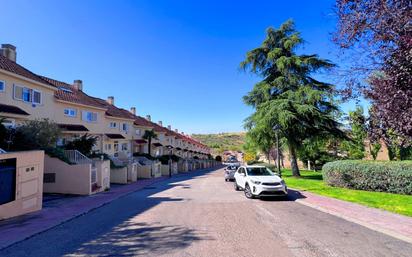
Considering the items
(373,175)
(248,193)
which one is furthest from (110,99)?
(373,175)

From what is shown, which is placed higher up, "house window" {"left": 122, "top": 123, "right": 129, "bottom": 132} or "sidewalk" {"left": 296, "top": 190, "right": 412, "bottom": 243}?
"house window" {"left": 122, "top": 123, "right": 129, "bottom": 132}

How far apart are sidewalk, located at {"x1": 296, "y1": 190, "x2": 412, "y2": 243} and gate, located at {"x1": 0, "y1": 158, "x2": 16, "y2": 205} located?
12.0 meters

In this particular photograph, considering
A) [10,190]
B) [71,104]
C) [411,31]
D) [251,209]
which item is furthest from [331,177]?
[71,104]

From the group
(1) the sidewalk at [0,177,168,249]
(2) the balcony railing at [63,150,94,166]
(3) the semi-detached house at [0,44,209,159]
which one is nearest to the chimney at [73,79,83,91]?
(3) the semi-detached house at [0,44,209,159]

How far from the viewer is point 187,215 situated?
1021 centimetres

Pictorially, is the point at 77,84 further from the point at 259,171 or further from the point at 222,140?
the point at 222,140

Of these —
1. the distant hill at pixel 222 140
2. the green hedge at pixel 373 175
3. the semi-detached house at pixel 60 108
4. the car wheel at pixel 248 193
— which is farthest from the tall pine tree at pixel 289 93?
the distant hill at pixel 222 140

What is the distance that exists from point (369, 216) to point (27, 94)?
2362cm

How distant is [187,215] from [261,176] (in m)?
6.21

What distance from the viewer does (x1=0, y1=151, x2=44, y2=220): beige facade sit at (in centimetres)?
988

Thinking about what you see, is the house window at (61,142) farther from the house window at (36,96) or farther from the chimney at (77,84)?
the chimney at (77,84)

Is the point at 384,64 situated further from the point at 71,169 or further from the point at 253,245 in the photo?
the point at 71,169

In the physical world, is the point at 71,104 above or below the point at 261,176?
above

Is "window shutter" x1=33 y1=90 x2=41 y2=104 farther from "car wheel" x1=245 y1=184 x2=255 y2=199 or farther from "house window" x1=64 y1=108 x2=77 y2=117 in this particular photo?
"car wheel" x1=245 y1=184 x2=255 y2=199
